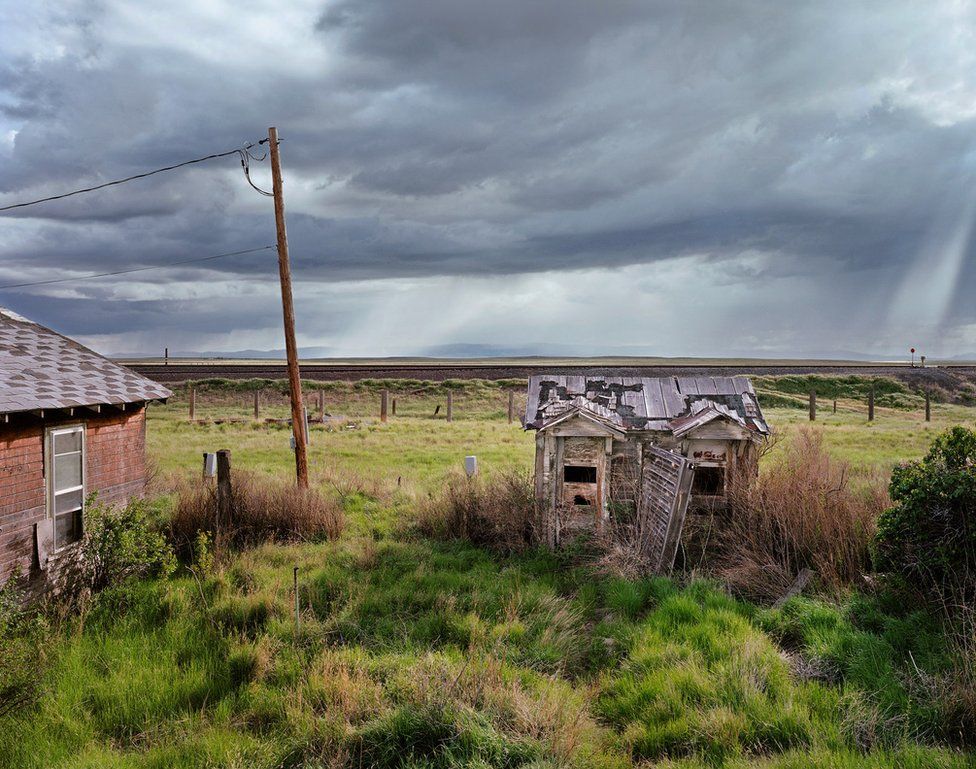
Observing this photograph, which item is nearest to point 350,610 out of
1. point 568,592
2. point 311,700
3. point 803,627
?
point 311,700

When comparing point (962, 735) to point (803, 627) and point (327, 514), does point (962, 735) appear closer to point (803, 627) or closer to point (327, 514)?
point (803, 627)

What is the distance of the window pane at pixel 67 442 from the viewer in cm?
894

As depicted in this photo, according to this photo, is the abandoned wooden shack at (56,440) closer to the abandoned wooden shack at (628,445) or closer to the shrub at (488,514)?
the shrub at (488,514)

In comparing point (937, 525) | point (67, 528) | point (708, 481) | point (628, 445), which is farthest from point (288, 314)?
point (937, 525)

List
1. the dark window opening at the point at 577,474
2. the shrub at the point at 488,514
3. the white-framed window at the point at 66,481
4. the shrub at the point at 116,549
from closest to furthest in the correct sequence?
Answer: the shrub at the point at 116,549, the white-framed window at the point at 66,481, the shrub at the point at 488,514, the dark window opening at the point at 577,474

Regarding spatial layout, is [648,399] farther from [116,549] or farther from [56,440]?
[56,440]

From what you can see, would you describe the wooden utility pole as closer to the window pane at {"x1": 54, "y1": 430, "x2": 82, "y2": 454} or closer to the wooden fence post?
the wooden fence post

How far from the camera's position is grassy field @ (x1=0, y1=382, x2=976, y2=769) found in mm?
4770

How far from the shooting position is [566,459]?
32.7 ft

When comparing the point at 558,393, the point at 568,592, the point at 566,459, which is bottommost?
the point at 568,592

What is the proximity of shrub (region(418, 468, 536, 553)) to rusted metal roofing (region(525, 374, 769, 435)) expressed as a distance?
1379 mm

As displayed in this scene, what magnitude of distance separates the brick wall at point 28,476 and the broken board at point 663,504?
837 centimetres

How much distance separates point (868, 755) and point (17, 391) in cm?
978

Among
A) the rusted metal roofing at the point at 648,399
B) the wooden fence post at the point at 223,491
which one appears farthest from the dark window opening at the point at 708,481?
the wooden fence post at the point at 223,491
